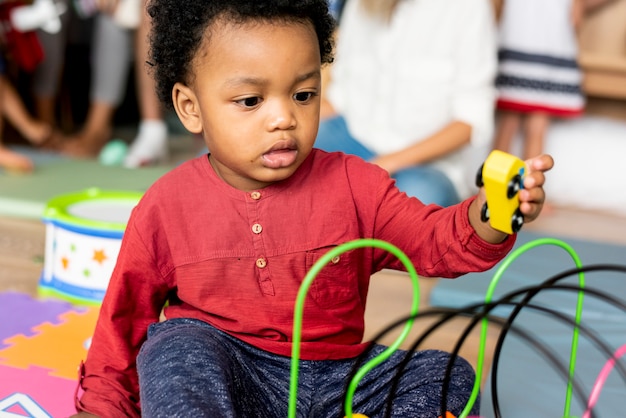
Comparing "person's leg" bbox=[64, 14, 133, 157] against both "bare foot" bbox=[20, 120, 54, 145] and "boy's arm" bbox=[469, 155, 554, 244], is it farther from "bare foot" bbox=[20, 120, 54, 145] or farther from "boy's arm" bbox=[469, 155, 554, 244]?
"boy's arm" bbox=[469, 155, 554, 244]

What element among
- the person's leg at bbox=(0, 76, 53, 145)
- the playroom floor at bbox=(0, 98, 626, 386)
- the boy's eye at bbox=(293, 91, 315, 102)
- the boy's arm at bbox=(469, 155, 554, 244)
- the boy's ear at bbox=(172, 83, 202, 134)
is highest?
the boy's eye at bbox=(293, 91, 315, 102)

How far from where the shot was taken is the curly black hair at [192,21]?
0.79 meters

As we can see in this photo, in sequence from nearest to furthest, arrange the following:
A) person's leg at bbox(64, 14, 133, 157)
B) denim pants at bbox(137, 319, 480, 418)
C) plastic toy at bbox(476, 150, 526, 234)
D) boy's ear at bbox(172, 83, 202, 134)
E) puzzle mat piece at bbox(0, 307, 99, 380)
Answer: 1. plastic toy at bbox(476, 150, 526, 234)
2. denim pants at bbox(137, 319, 480, 418)
3. boy's ear at bbox(172, 83, 202, 134)
4. puzzle mat piece at bbox(0, 307, 99, 380)
5. person's leg at bbox(64, 14, 133, 157)

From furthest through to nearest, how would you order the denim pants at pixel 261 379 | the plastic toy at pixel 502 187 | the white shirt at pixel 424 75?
the white shirt at pixel 424 75 → the denim pants at pixel 261 379 → the plastic toy at pixel 502 187

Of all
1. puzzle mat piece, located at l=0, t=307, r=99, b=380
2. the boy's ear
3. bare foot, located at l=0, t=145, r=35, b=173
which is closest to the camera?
the boy's ear

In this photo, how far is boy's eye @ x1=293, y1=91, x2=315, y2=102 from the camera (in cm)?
80

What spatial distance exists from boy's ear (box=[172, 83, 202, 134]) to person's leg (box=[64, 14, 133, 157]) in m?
1.64

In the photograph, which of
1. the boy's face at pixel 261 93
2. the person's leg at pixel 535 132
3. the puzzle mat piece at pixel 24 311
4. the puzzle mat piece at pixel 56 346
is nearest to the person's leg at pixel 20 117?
the puzzle mat piece at pixel 24 311

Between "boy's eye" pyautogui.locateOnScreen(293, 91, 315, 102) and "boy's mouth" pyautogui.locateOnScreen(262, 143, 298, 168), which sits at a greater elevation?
"boy's eye" pyautogui.locateOnScreen(293, 91, 315, 102)

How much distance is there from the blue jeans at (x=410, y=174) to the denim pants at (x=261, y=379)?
2.65 ft

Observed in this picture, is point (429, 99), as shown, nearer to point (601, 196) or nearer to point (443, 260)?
point (601, 196)

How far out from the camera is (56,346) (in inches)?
45.7

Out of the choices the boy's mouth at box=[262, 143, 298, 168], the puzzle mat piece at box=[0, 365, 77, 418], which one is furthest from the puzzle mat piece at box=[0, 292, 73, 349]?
the boy's mouth at box=[262, 143, 298, 168]

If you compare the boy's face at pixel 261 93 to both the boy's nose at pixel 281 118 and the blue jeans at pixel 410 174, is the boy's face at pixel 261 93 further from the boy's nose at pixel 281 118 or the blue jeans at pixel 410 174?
the blue jeans at pixel 410 174
